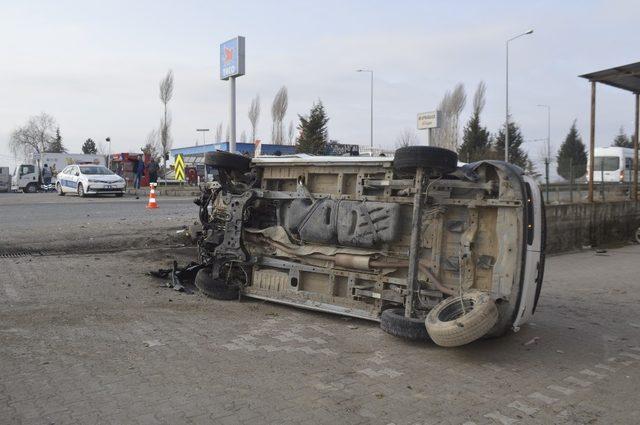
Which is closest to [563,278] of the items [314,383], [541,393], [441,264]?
[441,264]

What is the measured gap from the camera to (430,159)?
16.8ft

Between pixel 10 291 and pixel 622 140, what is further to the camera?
pixel 622 140

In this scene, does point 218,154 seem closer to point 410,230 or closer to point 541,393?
point 410,230

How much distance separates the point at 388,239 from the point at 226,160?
7.54 ft

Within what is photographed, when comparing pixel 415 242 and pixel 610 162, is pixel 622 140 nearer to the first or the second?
pixel 610 162

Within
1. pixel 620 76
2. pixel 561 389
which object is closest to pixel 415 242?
pixel 561 389

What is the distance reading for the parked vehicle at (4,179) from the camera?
3834 centimetres

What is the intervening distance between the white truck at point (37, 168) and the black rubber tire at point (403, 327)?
130ft

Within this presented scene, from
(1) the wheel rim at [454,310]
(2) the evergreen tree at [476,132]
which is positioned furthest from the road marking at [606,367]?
(2) the evergreen tree at [476,132]

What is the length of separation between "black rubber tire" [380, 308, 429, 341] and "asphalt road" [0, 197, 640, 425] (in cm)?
16

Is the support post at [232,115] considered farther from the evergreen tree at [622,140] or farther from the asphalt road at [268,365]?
the evergreen tree at [622,140]

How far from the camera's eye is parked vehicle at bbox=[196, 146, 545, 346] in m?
5.01

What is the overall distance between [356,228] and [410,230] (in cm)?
55

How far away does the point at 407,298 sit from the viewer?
5.27m
